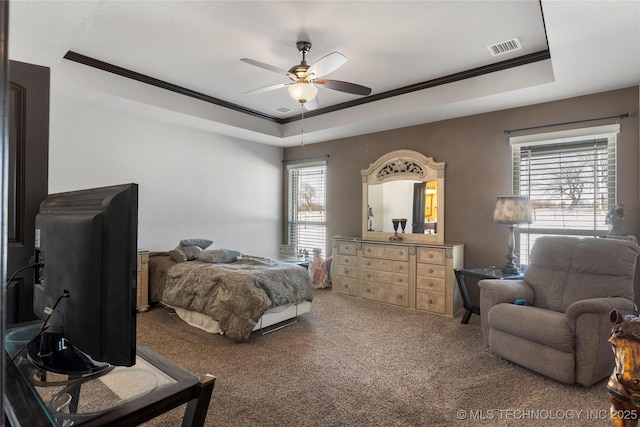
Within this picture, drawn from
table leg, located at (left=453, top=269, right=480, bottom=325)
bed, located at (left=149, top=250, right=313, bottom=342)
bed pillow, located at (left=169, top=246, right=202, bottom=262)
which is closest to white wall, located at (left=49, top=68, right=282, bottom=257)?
bed pillow, located at (left=169, top=246, right=202, bottom=262)

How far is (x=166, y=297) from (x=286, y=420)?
251cm

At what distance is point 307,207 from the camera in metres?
6.45

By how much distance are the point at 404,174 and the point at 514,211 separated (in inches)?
66.1

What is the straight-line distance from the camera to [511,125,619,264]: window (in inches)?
142

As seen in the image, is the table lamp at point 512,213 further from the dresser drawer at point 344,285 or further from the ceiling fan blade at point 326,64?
the ceiling fan blade at point 326,64

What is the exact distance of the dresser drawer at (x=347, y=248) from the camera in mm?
5215

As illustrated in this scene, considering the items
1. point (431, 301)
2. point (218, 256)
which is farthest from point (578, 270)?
point (218, 256)

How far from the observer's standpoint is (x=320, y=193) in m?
6.25

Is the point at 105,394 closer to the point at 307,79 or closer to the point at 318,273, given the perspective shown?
the point at 307,79

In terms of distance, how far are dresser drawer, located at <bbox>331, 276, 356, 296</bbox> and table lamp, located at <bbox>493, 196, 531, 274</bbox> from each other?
2.12 meters

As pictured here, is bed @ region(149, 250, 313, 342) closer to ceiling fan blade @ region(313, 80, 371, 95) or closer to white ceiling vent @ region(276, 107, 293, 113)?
ceiling fan blade @ region(313, 80, 371, 95)

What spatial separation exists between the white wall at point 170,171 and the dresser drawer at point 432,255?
3006mm

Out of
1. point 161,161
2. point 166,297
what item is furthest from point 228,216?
point 166,297

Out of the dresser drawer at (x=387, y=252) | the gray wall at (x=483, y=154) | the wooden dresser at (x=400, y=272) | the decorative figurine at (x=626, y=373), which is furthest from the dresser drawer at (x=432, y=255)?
the decorative figurine at (x=626, y=373)
